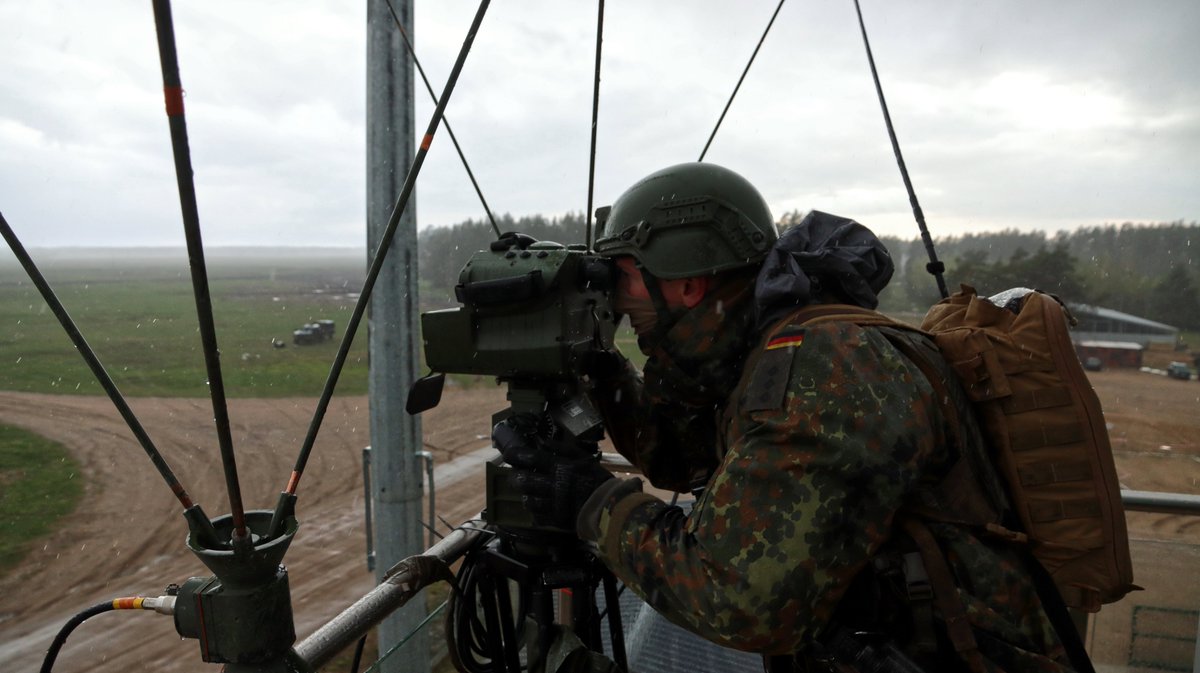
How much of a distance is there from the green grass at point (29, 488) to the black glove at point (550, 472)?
1670 centimetres

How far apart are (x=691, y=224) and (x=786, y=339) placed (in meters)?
0.47

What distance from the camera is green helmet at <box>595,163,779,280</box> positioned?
5.62ft

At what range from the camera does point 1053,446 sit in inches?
53.4

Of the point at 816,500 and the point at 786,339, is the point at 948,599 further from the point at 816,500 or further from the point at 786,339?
the point at 786,339

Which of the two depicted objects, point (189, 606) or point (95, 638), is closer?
point (189, 606)

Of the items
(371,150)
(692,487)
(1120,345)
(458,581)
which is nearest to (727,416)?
(692,487)

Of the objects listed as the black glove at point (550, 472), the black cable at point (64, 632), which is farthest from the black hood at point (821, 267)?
the black cable at point (64, 632)

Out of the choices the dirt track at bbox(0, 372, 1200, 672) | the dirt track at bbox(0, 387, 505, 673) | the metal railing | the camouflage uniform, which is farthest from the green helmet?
the dirt track at bbox(0, 387, 505, 673)

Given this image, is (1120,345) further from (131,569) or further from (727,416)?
(131,569)

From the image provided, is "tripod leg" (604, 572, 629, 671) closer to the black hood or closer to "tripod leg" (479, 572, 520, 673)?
"tripod leg" (479, 572, 520, 673)

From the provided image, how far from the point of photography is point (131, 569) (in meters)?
13.7

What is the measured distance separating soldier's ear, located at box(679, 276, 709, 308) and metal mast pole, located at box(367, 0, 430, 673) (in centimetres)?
172

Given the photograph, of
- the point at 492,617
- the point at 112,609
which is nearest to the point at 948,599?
the point at 492,617

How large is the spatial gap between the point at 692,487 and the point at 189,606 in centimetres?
137
